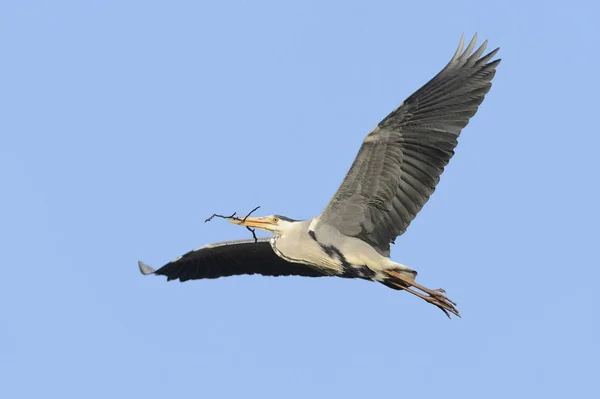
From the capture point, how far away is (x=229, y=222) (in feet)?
42.5

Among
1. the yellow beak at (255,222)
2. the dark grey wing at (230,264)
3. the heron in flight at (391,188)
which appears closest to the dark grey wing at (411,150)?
the heron in flight at (391,188)

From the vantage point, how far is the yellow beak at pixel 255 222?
12935mm

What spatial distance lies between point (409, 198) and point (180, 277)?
3919mm

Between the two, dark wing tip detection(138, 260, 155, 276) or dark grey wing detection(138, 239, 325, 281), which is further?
dark wing tip detection(138, 260, 155, 276)

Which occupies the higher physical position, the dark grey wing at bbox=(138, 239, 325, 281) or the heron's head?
the dark grey wing at bbox=(138, 239, 325, 281)

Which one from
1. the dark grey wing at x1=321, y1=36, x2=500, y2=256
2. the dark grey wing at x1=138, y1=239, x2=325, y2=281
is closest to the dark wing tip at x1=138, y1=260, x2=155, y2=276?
the dark grey wing at x1=138, y1=239, x2=325, y2=281

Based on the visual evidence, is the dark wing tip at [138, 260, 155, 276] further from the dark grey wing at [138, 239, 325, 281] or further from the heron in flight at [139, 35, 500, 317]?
the heron in flight at [139, 35, 500, 317]

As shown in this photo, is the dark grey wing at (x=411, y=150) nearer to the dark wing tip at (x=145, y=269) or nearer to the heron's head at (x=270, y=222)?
the heron's head at (x=270, y=222)

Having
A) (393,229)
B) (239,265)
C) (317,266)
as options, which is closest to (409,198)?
(393,229)

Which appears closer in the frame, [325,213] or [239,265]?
[325,213]

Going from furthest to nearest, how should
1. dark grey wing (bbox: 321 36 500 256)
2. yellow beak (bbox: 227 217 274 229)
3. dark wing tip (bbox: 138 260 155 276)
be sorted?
dark wing tip (bbox: 138 260 155 276) < yellow beak (bbox: 227 217 274 229) < dark grey wing (bbox: 321 36 500 256)

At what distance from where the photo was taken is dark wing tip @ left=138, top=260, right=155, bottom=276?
Result: 14.8 meters

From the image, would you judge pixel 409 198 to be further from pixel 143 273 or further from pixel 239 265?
pixel 143 273

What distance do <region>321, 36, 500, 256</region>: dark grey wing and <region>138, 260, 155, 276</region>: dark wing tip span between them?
3.38 meters
